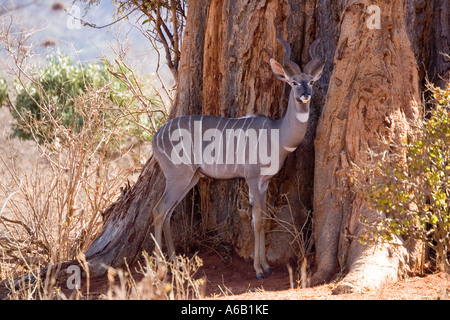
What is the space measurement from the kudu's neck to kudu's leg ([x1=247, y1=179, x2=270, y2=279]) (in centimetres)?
44

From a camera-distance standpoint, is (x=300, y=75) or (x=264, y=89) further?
(x=264, y=89)

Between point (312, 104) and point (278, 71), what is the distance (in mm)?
622

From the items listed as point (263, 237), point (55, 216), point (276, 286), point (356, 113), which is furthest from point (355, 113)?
point (55, 216)

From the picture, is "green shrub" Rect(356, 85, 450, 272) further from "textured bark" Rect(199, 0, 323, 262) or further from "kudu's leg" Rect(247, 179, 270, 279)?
"textured bark" Rect(199, 0, 323, 262)

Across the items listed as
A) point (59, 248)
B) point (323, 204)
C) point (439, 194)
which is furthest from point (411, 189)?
point (59, 248)

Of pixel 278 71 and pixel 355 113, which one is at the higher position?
pixel 278 71

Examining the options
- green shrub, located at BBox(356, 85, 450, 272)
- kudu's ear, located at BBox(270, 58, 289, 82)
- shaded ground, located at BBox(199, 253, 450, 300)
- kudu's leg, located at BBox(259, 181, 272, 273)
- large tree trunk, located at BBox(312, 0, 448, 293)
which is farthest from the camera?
kudu's leg, located at BBox(259, 181, 272, 273)

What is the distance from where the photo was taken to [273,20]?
6246mm

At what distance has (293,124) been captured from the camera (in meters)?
5.87

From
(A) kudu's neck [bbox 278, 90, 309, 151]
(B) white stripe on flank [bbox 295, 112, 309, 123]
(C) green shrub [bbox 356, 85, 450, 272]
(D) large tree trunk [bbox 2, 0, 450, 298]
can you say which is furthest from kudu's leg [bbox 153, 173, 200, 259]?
(C) green shrub [bbox 356, 85, 450, 272]

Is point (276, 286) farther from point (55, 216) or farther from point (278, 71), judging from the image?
point (55, 216)

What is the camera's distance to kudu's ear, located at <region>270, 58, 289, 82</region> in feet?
19.3

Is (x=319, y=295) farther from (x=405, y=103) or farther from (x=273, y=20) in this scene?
(x=273, y=20)

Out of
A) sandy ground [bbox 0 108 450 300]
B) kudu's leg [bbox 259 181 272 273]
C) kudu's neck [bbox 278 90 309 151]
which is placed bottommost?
sandy ground [bbox 0 108 450 300]
